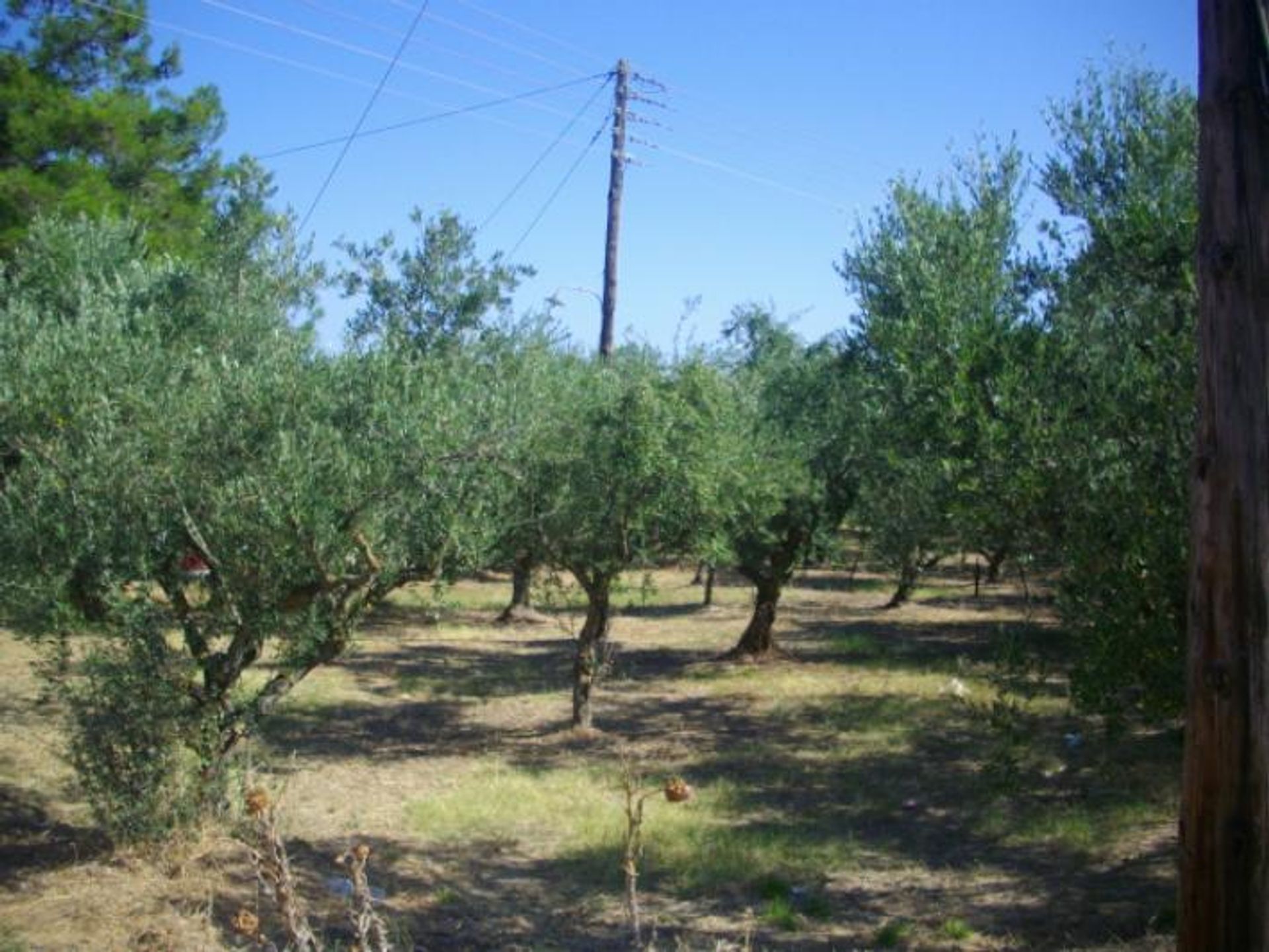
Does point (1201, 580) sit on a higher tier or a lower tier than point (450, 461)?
lower

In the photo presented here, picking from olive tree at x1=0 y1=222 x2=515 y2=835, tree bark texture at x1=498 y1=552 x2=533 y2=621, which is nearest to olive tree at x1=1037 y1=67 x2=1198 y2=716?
olive tree at x1=0 y1=222 x2=515 y2=835

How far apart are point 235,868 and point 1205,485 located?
8.58 meters

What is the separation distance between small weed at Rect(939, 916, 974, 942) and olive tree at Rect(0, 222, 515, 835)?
4980 millimetres

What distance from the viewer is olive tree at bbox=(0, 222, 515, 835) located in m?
8.36

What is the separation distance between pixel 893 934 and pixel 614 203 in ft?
65.6

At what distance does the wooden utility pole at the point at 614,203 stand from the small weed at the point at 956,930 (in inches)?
657

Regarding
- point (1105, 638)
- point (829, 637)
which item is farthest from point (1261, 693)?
point (829, 637)

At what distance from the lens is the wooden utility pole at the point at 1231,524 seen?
12.3 feet

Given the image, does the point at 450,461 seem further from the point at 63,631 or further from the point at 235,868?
the point at 235,868

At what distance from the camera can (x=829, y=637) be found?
79.5ft

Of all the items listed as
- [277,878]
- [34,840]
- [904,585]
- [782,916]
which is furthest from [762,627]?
[277,878]

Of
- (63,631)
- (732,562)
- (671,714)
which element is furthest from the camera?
(732,562)

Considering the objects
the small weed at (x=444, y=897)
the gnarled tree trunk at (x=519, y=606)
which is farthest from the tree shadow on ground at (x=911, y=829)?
the gnarled tree trunk at (x=519, y=606)

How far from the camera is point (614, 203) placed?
84.4 feet
